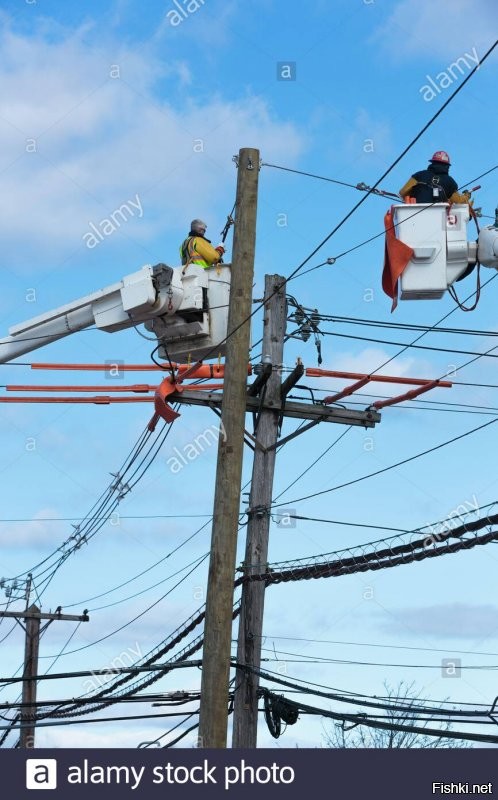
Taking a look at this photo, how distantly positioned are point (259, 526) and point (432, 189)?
4151 millimetres

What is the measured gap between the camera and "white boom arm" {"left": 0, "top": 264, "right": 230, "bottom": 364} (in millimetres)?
13062

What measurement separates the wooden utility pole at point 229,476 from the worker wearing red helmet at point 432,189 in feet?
5.17

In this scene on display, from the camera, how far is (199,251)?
13602 millimetres

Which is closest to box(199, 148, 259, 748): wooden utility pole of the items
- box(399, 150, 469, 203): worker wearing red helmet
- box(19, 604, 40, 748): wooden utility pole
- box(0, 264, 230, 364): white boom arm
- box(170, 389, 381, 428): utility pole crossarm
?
box(0, 264, 230, 364): white boom arm

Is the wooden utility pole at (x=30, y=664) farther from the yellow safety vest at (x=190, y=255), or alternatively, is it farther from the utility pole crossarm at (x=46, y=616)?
the yellow safety vest at (x=190, y=255)

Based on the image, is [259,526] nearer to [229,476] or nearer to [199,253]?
[229,476]

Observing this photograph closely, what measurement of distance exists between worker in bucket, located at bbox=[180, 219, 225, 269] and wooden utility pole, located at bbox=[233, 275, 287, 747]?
944 mm

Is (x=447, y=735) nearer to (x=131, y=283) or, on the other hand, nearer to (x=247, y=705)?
(x=247, y=705)

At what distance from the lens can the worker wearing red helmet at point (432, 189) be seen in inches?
481

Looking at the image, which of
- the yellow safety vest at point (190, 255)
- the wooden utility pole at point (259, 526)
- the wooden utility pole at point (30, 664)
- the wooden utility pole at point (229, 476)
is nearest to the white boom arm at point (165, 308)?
the yellow safety vest at point (190, 255)

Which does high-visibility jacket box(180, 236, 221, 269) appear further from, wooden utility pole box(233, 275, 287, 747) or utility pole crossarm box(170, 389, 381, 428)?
utility pole crossarm box(170, 389, 381, 428)

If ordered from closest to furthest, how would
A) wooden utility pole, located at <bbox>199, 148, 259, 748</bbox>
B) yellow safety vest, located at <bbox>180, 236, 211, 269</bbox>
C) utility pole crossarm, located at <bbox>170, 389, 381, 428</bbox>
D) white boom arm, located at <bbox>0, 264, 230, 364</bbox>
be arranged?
wooden utility pole, located at <bbox>199, 148, 259, 748</bbox> < white boom arm, located at <bbox>0, 264, 230, 364</bbox> < yellow safety vest, located at <bbox>180, 236, 211, 269</bbox> < utility pole crossarm, located at <bbox>170, 389, 381, 428</bbox>
